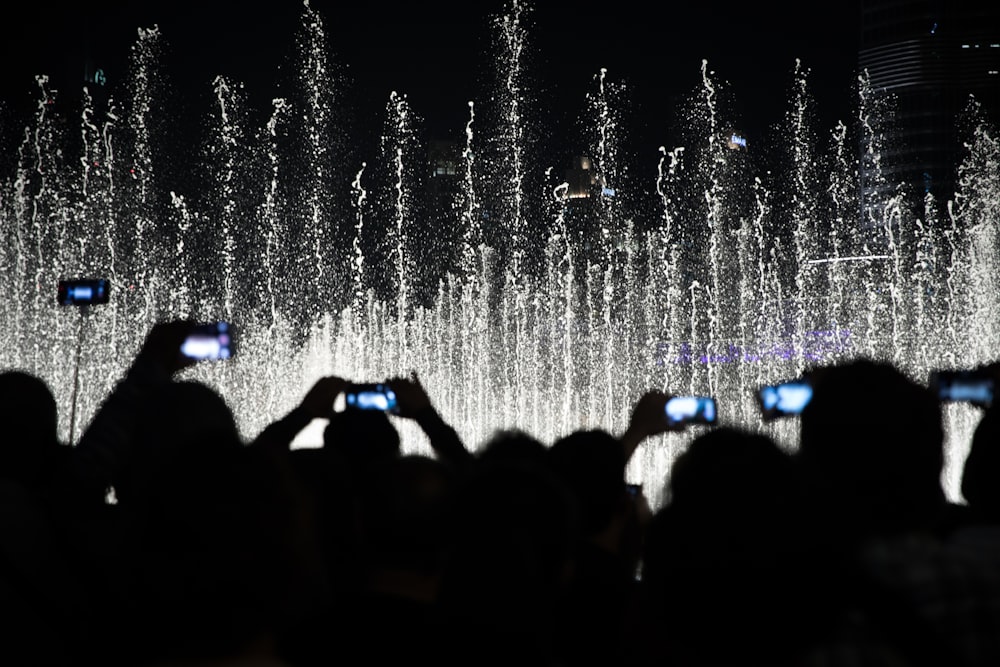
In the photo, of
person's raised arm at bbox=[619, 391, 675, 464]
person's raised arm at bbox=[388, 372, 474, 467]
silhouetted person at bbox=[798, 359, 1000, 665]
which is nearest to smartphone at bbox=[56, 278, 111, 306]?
person's raised arm at bbox=[388, 372, 474, 467]

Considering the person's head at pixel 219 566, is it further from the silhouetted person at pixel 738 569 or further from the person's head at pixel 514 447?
the person's head at pixel 514 447

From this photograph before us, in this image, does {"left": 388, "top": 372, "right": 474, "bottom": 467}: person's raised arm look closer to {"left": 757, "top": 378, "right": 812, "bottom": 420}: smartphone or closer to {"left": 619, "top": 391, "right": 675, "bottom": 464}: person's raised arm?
{"left": 619, "top": 391, "right": 675, "bottom": 464}: person's raised arm

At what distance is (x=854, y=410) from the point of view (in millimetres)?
2279

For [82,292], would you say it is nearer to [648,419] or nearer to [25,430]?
[25,430]

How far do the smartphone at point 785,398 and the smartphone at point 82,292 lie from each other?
2869 mm

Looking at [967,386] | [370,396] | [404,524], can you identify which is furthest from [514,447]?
[967,386]

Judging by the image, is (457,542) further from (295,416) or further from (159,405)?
(295,416)

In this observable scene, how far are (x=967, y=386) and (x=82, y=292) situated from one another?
12.0 feet

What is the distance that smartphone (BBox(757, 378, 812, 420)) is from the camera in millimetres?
3781

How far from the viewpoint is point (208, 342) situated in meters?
3.60

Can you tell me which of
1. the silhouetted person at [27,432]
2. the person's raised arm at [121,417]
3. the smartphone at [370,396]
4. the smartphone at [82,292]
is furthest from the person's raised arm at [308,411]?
the smartphone at [82,292]

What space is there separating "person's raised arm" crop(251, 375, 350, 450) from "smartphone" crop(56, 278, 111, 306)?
1466mm

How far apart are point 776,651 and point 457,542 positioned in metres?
0.57

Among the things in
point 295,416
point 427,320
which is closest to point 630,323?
point 427,320
